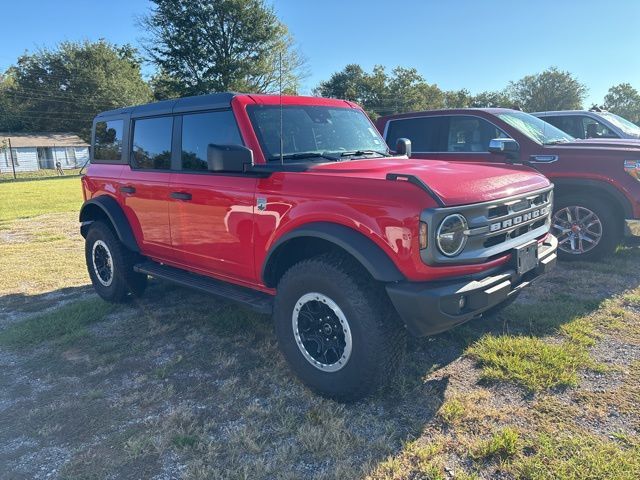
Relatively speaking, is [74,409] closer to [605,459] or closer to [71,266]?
[605,459]

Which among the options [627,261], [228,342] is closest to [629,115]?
[627,261]

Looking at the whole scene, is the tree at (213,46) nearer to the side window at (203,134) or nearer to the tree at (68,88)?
the tree at (68,88)

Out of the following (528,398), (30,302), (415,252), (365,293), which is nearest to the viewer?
(415,252)

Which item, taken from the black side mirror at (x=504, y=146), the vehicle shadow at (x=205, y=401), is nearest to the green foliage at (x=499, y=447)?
the vehicle shadow at (x=205, y=401)

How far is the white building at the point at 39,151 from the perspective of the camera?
4666 centimetres

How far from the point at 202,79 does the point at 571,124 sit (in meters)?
25.8

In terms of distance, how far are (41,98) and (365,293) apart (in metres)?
60.3

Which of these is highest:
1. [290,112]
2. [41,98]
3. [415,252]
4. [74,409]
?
[41,98]

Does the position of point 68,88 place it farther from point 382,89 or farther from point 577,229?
point 577,229

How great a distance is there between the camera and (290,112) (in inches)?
153

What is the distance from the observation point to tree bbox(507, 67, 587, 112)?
5734cm

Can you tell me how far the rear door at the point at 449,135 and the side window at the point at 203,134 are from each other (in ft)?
12.3

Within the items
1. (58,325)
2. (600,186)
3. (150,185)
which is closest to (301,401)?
(150,185)

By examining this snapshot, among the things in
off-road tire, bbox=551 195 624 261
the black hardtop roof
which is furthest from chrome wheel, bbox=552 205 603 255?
the black hardtop roof
